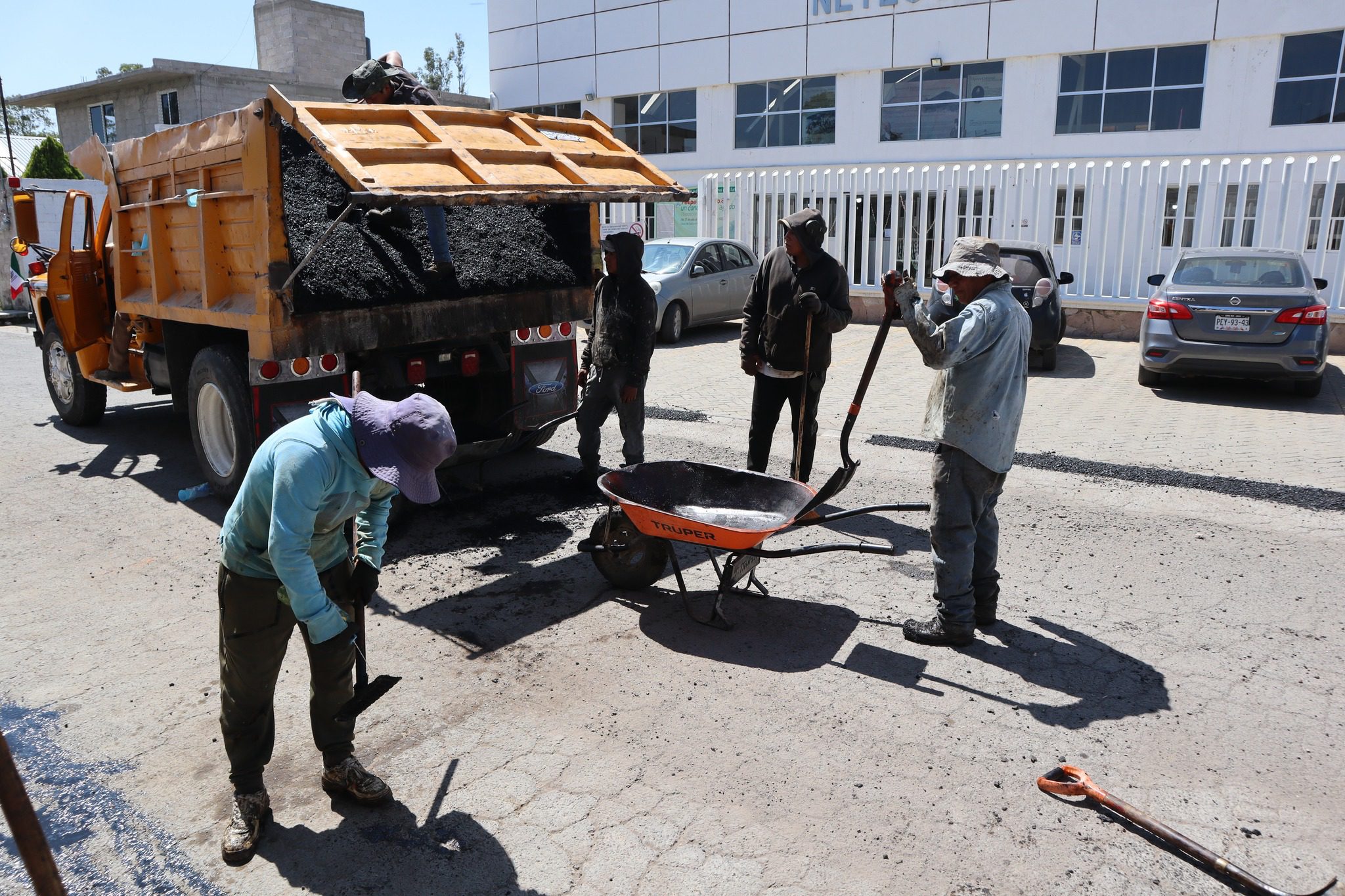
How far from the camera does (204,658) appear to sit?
14.7 feet

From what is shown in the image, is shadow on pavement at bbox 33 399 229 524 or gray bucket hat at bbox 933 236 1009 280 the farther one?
shadow on pavement at bbox 33 399 229 524

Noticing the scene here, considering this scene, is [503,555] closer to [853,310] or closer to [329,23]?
[853,310]

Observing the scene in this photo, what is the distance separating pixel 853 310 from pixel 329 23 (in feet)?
79.7

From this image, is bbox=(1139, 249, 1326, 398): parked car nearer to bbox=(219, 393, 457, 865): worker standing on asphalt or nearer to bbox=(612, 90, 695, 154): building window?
bbox=(219, 393, 457, 865): worker standing on asphalt

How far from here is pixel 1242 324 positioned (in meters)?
9.91

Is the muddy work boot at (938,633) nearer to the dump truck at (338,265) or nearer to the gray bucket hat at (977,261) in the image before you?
the gray bucket hat at (977,261)

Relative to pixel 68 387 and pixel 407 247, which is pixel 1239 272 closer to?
pixel 407 247

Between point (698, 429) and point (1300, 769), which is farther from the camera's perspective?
point (698, 429)

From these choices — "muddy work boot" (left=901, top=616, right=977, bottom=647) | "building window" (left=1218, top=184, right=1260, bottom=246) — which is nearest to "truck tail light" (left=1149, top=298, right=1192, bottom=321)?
"building window" (left=1218, top=184, right=1260, bottom=246)

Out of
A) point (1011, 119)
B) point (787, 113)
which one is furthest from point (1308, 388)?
point (787, 113)

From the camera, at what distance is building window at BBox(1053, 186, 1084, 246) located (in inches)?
621

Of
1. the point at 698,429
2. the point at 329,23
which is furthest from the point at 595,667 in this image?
the point at 329,23

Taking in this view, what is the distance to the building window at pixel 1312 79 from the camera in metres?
16.9

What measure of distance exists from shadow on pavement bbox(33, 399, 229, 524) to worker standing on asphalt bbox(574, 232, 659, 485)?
2751 mm
